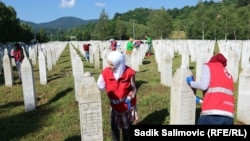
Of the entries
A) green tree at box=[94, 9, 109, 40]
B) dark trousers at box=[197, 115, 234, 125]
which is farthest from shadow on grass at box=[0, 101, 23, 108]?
green tree at box=[94, 9, 109, 40]

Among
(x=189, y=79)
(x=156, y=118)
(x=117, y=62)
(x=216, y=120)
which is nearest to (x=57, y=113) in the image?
(x=156, y=118)

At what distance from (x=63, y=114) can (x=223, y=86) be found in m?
5.50

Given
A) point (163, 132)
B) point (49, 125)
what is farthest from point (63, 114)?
point (163, 132)

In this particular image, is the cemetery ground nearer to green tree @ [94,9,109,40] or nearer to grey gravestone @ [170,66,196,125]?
grey gravestone @ [170,66,196,125]

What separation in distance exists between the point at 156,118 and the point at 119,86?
114 inches

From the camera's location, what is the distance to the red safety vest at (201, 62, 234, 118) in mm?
4297

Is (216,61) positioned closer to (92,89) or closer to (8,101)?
(92,89)

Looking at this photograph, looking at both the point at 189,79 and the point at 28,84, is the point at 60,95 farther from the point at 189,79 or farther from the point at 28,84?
the point at 189,79

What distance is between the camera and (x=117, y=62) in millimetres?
4867

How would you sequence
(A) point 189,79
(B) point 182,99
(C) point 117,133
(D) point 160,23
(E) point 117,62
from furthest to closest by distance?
(D) point 160,23 → (B) point 182,99 → (C) point 117,133 → (A) point 189,79 → (E) point 117,62

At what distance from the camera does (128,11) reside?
189 metres

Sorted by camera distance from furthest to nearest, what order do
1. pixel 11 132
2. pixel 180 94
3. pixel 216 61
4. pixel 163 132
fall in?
pixel 11 132 → pixel 180 94 → pixel 216 61 → pixel 163 132

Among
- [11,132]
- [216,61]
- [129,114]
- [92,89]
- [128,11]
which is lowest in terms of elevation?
[11,132]

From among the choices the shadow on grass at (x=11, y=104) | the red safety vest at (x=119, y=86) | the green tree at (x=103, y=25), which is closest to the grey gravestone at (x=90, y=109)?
the red safety vest at (x=119, y=86)
